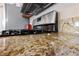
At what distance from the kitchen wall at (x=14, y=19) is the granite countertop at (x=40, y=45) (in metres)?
Result: 0.11

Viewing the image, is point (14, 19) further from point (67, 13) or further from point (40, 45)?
point (67, 13)

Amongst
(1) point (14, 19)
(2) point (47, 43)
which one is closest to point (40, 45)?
(2) point (47, 43)

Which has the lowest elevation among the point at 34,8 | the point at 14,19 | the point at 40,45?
the point at 40,45

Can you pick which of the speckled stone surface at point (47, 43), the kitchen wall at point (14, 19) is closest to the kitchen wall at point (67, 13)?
the speckled stone surface at point (47, 43)

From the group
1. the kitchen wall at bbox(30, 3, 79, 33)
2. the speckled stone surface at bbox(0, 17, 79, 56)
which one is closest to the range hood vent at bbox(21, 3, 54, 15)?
the kitchen wall at bbox(30, 3, 79, 33)

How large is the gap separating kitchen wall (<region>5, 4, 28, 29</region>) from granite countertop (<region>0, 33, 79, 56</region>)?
0.37 ft

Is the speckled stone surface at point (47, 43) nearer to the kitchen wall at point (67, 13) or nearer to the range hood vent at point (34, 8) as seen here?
the kitchen wall at point (67, 13)

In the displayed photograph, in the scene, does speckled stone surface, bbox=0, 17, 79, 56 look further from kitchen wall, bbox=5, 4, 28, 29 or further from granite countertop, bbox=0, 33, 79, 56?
kitchen wall, bbox=5, 4, 28, 29

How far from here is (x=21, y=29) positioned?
4.98 feet

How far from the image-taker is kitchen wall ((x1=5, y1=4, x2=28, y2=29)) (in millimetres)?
1505

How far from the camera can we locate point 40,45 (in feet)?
5.00

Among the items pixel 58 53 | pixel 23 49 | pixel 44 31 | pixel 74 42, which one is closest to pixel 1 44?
pixel 23 49

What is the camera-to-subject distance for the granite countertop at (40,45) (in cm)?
151

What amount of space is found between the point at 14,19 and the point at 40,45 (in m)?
0.36
